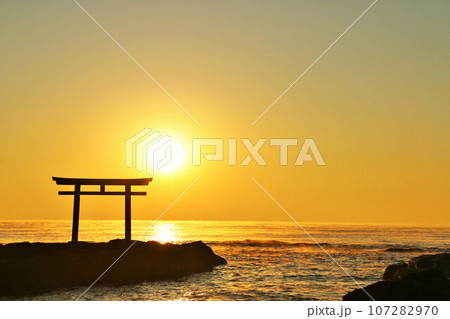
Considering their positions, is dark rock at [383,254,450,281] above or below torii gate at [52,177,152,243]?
below

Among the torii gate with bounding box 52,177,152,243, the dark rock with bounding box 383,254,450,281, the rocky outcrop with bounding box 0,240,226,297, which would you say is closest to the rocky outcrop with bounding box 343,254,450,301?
the dark rock with bounding box 383,254,450,281

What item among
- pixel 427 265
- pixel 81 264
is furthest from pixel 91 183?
pixel 427 265

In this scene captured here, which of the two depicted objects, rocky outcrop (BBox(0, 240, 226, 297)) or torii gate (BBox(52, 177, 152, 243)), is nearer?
rocky outcrop (BBox(0, 240, 226, 297))

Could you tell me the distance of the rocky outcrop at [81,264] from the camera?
2470 cm

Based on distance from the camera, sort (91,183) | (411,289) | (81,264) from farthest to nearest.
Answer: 1. (91,183)
2. (81,264)
3. (411,289)

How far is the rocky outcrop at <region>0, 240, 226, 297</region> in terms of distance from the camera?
81.0 ft

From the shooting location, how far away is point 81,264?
2728 cm

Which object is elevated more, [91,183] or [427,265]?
[91,183]

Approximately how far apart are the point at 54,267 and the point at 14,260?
5.81 feet

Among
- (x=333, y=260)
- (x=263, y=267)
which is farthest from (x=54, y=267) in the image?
(x=333, y=260)

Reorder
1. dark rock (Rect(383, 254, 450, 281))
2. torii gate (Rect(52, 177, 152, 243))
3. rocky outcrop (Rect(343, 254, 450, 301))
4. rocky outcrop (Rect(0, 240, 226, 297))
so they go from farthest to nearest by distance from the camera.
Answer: torii gate (Rect(52, 177, 152, 243)), dark rock (Rect(383, 254, 450, 281)), rocky outcrop (Rect(0, 240, 226, 297)), rocky outcrop (Rect(343, 254, 450, 301))

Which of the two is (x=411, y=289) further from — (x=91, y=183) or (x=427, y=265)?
(x=91, y=183)

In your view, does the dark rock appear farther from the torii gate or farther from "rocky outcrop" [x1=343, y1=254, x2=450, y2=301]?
the torii gate
